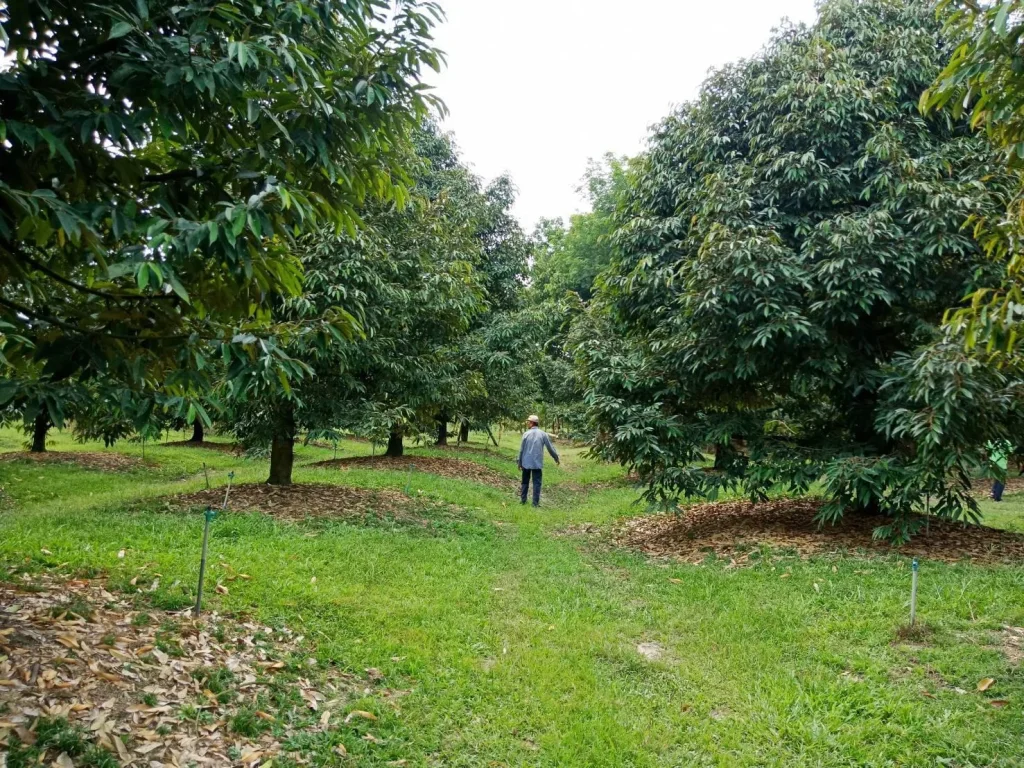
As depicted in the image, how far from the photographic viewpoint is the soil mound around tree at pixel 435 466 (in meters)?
14.5

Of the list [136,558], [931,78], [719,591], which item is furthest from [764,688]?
[931,78]

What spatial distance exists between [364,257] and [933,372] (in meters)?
6.58

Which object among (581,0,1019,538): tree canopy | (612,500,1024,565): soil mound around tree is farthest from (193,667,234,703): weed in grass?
(612,500,1024,565): soil mound around tree

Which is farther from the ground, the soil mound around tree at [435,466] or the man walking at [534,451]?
the man walking at [534,451]

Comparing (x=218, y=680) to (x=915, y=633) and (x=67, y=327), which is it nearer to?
(x=67, y=327)

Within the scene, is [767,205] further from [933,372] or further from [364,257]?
[364,257]

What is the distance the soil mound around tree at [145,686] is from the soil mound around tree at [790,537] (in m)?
5.02

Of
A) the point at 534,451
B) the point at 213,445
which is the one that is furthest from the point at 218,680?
the point at 213,445

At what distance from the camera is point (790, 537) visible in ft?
25.9

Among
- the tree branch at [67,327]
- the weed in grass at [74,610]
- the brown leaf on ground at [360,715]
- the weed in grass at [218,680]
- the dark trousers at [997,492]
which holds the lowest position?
the brown leaf on ground at [360,715]

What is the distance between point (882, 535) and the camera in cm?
694

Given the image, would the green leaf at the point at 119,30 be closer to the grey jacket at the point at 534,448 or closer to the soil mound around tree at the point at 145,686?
the soil mound around tree at the point at 145,686

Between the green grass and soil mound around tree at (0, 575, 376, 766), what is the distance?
19 centimetres

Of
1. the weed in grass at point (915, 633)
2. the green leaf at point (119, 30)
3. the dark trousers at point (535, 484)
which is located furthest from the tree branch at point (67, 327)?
the dark trousers at point (535, 484)
